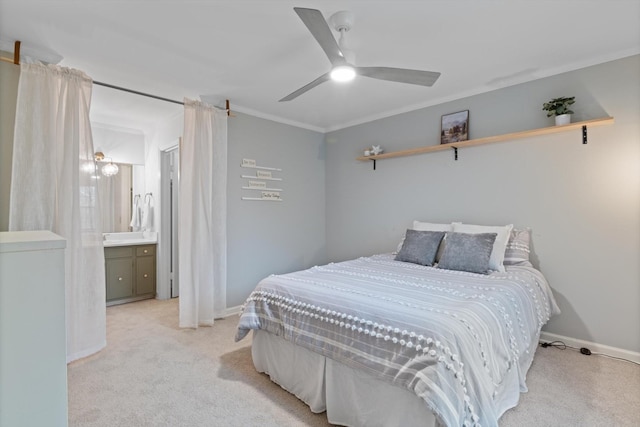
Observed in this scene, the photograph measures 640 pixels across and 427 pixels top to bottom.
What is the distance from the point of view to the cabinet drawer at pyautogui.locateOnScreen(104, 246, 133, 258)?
12.8 feet

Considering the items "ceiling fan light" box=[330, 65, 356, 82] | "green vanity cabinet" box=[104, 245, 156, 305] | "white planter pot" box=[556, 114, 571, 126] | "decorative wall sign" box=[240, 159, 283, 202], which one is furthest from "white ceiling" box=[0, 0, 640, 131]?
"green vanity cabinet" box=[104, 245, 156, 305]

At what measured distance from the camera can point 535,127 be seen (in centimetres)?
293

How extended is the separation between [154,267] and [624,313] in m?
5.13

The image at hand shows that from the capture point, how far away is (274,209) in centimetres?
415

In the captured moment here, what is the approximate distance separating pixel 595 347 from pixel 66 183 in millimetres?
4598

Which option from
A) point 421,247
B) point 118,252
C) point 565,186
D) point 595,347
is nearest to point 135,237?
point 118,252

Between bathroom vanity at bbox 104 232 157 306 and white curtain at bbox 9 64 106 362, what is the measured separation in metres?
1.39

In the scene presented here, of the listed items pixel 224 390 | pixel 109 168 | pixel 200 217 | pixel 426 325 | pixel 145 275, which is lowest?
pixel 224 390

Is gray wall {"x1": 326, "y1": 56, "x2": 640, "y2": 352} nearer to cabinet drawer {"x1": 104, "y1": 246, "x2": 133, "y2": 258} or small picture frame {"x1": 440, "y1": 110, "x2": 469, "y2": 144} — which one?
small picture frame {"x1": 440, "y1": 110, "x2": 469, "y2": 144}

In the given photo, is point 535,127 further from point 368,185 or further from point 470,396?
point 470,396

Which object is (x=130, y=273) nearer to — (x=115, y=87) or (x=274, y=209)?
(x=274, y=209)

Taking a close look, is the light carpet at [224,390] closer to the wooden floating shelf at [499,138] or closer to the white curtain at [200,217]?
the white curtain at [200,217]

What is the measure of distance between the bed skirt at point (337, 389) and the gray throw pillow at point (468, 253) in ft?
4.73

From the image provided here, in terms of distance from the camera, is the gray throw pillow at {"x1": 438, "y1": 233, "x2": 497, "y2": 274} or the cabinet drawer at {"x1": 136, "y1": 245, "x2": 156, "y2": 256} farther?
the cabinet drawer at {"x1": 136, "y1": 245, "x2": 156, "y2": 256}
